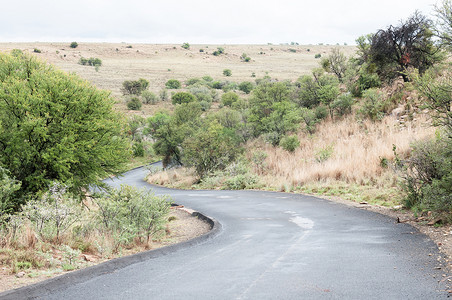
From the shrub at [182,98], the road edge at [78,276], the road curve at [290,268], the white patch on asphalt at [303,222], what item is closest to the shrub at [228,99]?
the shrub at [182,98]

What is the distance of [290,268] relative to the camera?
648 centimetres

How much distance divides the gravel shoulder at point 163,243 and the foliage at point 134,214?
0.47m

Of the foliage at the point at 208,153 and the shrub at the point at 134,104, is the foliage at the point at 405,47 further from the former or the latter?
the shrub at the point at 134,104

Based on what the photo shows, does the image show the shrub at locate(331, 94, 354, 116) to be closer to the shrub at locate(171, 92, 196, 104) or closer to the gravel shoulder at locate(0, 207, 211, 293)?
the gravel shoulder at locate(0, 207, 211, 293)

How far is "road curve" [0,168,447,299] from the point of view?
17.1 feet

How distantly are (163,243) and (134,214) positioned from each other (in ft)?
3.32

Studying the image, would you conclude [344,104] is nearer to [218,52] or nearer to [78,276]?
[78,276]

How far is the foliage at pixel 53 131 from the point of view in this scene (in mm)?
12656

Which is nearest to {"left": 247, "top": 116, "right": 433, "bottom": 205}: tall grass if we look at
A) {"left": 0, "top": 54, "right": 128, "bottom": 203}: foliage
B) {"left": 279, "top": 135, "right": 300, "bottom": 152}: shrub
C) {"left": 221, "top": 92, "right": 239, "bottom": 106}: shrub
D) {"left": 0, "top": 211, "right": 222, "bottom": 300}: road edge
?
{"left": 279, "top": 135, "right": 300, "bottom": 152}: shrub

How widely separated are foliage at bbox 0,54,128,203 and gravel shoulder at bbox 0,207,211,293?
337 cm

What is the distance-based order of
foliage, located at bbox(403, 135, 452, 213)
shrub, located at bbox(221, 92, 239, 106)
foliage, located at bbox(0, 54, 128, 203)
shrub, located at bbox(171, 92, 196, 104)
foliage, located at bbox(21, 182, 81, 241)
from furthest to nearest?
shrub, located at bbox(171, 92, 196, 104)
shrub, located at bbox(221, 92, 239, 106)
foliage, located at bbox(0, 54, 128, 203)
foliage, located at bbox(403, 135, 452, 213)
foliage, located at bbox(21, 182, 81, 241)

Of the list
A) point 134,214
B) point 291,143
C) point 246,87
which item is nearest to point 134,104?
point 246,87

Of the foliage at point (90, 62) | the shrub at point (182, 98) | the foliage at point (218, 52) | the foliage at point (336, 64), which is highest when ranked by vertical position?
the foliage at point (218, 52)

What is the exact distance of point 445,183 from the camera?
9789 mm
